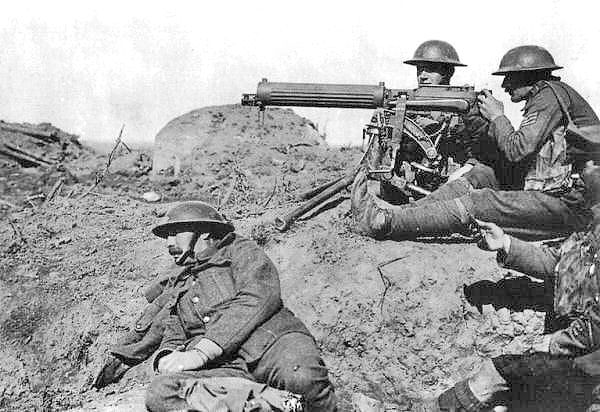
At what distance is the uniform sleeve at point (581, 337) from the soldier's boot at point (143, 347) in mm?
2958

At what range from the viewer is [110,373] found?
5535 mm

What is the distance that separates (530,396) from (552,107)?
2691mm

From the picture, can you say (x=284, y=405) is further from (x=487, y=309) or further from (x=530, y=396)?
(x=487, y=309)

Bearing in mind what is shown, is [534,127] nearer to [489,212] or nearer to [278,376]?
[489,212]

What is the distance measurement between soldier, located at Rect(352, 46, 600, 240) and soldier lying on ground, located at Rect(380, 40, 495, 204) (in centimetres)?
46

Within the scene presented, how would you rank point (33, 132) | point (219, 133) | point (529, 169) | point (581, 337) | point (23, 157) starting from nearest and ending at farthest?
1. point (581, 337)
2. point (529, 169)
3. point (219, 133)
4. point (23, 157)
5. point (33, 132)

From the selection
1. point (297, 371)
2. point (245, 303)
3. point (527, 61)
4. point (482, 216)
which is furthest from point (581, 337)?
point (527, 61)

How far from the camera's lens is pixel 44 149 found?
52.1ft

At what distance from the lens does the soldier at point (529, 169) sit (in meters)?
5.88

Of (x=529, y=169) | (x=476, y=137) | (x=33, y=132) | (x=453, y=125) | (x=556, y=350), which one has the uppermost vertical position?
(x=453, y=125)

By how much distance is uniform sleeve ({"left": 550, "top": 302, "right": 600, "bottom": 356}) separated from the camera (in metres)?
3.58

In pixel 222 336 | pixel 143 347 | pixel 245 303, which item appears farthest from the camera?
pixel 143 347

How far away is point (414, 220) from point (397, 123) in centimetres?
127

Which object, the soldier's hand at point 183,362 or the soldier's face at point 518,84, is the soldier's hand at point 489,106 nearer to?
the soldier's face at point 518,84
